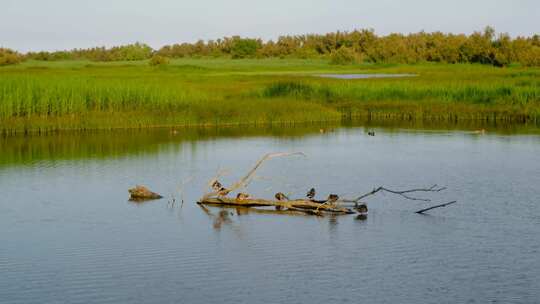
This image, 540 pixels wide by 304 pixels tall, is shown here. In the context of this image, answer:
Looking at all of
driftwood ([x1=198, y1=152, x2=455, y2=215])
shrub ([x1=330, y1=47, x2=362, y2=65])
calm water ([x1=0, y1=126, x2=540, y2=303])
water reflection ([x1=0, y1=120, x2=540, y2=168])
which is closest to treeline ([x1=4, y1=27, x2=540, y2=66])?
shrub ([x1=330, y1=47, x2=362, y2=65])

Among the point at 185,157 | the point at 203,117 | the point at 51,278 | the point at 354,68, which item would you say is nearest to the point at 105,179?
the point at 185,157

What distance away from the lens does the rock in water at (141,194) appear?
56.2 feet

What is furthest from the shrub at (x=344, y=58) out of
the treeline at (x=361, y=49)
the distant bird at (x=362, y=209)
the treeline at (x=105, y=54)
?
the distant bird at (x=362, y=209)

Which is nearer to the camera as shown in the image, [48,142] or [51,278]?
[51,278]

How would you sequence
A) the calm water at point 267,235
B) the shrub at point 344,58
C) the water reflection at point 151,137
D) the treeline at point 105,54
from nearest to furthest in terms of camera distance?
1. the calm water at point 267,235
2. the water reflection at point 151,137
3. the shrub at point 344,58
4. the treeline at point 105,54

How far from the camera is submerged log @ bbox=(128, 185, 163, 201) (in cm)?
1714

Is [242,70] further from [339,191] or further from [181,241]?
[181,241]

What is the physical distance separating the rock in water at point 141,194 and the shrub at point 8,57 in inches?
1869

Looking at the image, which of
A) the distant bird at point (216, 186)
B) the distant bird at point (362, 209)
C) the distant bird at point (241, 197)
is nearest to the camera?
the distant bird at point (362, 209)

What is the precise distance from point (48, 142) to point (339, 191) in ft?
41.1

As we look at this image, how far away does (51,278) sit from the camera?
1150 centimetres

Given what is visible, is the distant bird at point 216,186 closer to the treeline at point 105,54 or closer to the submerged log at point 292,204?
the submerged log at point 292,204

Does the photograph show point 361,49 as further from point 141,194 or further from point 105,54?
point 141,194

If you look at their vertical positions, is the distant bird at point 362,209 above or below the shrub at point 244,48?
below
